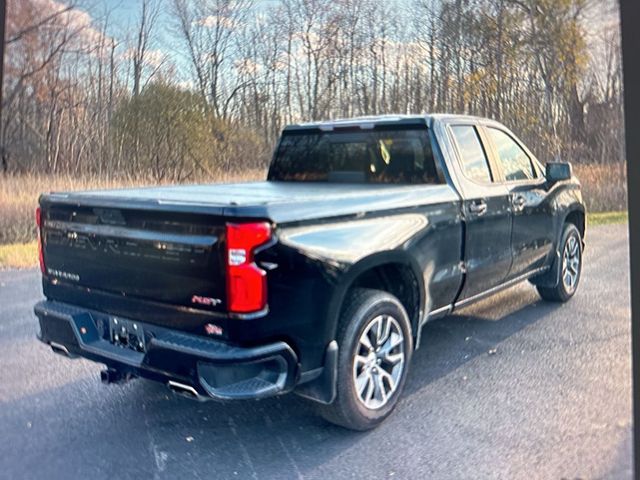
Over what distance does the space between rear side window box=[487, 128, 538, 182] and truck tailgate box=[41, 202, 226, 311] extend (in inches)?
110

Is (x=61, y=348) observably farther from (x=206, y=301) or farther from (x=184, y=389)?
(x=206, y=301)

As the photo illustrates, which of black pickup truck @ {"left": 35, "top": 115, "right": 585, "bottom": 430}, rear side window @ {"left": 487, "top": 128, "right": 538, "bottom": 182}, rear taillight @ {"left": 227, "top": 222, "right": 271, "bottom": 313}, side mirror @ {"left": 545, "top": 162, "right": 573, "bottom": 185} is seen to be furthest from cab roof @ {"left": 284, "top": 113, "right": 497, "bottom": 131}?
rear taillight @ {"left": 227, "top": 222, "right": 271, "bottom": 313}

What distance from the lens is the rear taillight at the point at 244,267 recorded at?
101 inches

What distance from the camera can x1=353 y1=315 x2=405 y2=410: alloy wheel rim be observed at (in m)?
3.20

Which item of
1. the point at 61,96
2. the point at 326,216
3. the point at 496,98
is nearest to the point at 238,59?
the point at 61,96

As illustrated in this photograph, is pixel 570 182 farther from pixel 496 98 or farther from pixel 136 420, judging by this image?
pixel 136 420

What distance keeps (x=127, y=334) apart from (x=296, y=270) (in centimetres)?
96

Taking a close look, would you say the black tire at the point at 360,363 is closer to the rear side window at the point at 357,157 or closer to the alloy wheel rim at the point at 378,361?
the alloy wheel rim at the point at 378,361

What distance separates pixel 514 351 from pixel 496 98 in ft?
7.04

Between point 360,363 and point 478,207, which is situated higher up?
point 478,207

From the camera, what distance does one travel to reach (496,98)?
5086 millimetres

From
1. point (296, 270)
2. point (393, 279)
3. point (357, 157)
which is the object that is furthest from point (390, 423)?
point (357, 157)

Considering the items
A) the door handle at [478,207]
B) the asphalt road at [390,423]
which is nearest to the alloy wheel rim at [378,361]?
the asphalt road at [390,423]

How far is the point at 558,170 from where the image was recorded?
15.9 feet
